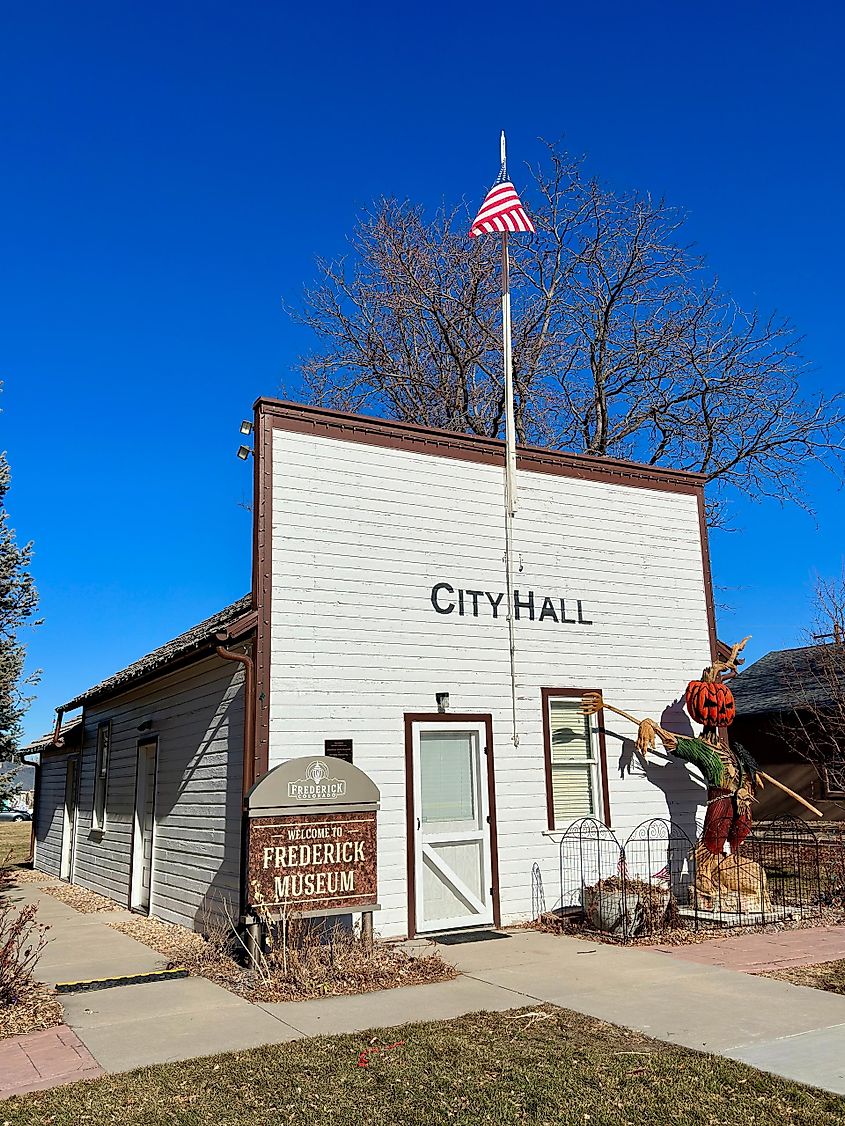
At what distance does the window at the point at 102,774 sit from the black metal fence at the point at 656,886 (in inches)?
333

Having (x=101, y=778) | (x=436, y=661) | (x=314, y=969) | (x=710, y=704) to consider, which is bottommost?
(x=314, y=969)

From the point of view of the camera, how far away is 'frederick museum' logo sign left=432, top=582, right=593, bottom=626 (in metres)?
10.9

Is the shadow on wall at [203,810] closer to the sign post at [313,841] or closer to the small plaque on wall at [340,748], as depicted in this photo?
the small plaque on wall at [340,748]

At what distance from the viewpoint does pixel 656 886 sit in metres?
11.2

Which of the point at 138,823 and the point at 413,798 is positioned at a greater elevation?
the point at 413,798

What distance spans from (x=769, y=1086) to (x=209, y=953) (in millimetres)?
5522

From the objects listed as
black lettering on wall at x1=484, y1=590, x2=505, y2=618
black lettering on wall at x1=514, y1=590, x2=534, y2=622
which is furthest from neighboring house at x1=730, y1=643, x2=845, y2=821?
black lettering on wall at x1=484, y1=590, x2=505, y2=618

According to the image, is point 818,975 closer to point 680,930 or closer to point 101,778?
point 680,930

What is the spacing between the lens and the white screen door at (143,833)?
13.1 m

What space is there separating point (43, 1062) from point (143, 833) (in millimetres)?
7613

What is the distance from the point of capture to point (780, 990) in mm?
7508

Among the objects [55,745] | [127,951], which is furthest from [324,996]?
[55,745]

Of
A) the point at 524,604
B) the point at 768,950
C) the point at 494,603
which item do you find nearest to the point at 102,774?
the point at 494,603

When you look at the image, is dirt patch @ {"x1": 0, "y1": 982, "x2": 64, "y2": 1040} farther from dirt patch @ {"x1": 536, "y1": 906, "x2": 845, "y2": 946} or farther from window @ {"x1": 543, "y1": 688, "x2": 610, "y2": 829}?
window @ {"x1": 543, "y1": 688, "x2": 610, "y2": 829}
